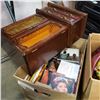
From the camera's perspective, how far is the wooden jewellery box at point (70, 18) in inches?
48.9

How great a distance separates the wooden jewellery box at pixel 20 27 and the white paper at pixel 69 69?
38 centimetres

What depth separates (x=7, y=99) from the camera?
4.23 feet

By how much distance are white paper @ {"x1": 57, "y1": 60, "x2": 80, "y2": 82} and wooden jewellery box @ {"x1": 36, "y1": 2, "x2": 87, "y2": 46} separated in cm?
22

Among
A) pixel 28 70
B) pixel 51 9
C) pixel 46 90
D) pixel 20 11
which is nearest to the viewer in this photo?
pixel 46 90

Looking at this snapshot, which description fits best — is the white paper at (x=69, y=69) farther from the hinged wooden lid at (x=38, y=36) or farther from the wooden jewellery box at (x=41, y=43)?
the hinged wooden lid at (x=38, y=36)

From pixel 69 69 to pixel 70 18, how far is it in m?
0.42

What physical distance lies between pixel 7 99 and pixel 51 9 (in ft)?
2.86

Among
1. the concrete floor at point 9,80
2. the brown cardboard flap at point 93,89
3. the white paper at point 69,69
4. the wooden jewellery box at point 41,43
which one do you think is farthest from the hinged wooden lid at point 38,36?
the brown cardboard flap at point 93,89

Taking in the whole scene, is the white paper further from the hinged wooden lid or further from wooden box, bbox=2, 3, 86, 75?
the hinged wooden lid

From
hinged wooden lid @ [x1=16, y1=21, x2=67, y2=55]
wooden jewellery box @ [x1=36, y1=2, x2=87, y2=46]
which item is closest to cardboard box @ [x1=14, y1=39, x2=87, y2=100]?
hinged wooden lid @ [x1=16, y1=21, x2=67, y2=55]

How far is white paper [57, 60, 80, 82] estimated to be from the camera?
3.82 ft

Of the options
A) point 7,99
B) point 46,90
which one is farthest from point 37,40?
point 7,99

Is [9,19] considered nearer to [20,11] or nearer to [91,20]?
[20,11]

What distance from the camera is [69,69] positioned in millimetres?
1201
